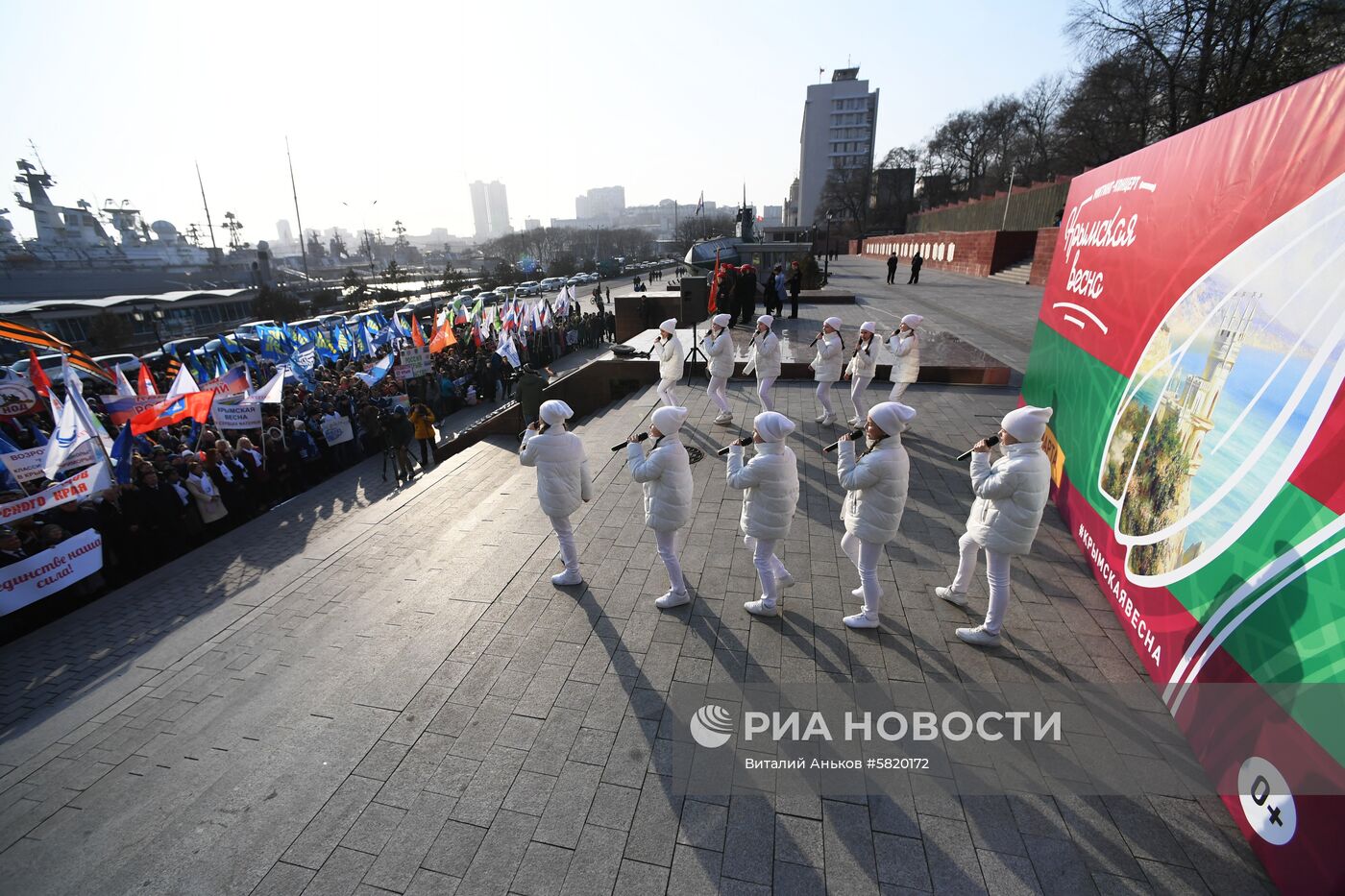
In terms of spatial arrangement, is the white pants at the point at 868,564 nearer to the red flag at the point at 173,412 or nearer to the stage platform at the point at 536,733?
the stage platform at the point at 536,733

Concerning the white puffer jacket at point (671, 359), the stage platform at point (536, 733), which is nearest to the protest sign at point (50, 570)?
the stage platform at point (536, 733)

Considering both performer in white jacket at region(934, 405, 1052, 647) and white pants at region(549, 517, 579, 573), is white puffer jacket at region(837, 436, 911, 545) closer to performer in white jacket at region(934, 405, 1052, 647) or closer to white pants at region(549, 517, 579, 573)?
performer in white jacket at region(934, 405, 1052, 647)

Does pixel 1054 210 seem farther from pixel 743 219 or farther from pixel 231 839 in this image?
pixel 231 839

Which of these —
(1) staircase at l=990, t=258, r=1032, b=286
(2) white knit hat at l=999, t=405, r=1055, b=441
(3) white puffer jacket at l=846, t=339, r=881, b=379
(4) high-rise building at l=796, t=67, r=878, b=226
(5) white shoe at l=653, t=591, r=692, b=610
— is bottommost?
(5) white shoe at l=653, t=591, r=692, b=610

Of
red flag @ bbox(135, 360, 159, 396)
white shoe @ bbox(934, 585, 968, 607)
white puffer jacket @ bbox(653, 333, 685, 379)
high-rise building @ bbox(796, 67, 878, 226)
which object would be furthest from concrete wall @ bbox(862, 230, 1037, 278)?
high-rise building @ bbox(796, 67, 878, 226)

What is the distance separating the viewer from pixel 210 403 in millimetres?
9516

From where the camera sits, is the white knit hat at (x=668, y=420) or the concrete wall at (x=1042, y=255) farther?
the concrete wall at (x=1042, y=255)

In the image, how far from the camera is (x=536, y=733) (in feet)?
12.6

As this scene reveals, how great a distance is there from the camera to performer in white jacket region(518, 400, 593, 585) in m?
5.14

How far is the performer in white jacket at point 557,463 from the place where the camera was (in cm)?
514

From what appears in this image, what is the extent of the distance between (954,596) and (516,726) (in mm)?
3914

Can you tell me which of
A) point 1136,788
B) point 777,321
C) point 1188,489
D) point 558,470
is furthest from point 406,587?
point 777,321

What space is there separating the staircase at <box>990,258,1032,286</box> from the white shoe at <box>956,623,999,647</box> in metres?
26.7

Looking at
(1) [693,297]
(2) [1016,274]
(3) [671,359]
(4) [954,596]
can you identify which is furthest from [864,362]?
(2) [1016,274]
